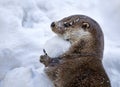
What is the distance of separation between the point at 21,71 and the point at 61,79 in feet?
1.39

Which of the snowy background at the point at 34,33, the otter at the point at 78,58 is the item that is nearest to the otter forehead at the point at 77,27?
the otter at the point at 78,58

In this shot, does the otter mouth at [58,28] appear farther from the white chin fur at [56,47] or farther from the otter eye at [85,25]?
the otter eye at [85,25]

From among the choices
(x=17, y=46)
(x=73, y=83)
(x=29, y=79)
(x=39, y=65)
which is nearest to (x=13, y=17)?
(x=17, y=46)

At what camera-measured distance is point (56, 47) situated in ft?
12.6

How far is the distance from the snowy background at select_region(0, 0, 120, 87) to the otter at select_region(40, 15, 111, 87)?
174 mm

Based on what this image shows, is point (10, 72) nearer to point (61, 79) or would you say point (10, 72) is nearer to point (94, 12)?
point (61, 79)

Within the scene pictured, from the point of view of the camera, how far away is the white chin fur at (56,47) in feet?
12.5

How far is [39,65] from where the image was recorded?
13.8 ft

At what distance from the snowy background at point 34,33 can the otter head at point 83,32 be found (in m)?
0.41

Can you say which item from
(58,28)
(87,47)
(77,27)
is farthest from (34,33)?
(87,47)

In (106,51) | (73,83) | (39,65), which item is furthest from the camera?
(106,51)

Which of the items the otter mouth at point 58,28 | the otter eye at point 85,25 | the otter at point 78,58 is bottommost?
the otter at point 78,58

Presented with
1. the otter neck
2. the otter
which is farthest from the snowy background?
the otter neck

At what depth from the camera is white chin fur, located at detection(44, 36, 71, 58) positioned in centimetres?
382
